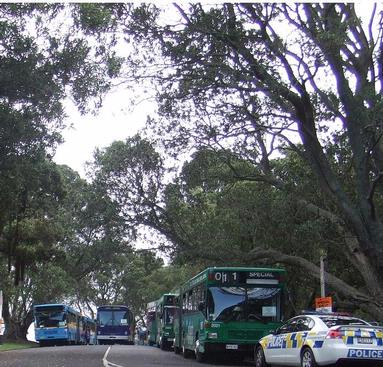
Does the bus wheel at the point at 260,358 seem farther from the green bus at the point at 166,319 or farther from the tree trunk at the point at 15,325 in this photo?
the tree trunk at the point at 15,325

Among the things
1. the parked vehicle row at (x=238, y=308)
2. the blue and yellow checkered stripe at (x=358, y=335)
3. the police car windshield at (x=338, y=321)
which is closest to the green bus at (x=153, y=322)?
the parked vehicle row at (x=238, y=308)

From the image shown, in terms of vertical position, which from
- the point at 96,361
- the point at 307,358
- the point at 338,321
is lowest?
the point at 96,361

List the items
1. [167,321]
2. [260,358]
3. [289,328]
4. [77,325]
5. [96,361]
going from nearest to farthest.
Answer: [289,328], [260,358], [96,361], [167,321], [77,325]

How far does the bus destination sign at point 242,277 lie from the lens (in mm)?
19531

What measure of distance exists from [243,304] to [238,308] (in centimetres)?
21

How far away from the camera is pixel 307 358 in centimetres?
1388

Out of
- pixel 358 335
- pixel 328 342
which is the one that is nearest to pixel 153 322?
pixel 328 342

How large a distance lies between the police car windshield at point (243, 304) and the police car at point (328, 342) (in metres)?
3.88

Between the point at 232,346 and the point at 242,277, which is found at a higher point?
the point at 242,277

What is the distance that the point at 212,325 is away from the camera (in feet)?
62.5

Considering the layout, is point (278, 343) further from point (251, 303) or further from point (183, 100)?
point (183, 100)

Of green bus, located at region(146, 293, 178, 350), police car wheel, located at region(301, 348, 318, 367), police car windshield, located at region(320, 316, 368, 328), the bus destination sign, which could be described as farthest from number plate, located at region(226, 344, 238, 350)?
green bus, located at region(146, 293, 178, 350)

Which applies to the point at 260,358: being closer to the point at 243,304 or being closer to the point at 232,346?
the point at 232,346

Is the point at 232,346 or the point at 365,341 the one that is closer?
the point at 365,341
